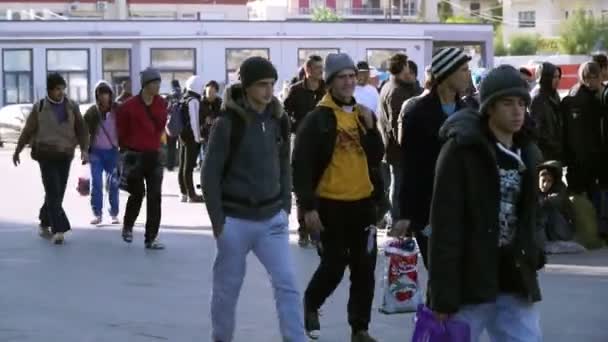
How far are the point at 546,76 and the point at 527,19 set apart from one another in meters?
107

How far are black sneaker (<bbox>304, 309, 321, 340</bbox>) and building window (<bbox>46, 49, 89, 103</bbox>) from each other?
4864 centimetres

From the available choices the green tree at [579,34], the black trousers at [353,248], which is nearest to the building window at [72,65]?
the black trousers at [353,248]

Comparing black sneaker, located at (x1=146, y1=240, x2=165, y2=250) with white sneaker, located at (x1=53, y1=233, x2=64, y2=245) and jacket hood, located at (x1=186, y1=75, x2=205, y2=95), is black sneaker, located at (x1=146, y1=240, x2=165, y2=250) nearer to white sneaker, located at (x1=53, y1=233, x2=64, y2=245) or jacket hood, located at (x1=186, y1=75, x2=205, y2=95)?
white sneaker, located at (x1=53, y1=233, x2=64, y2=245)

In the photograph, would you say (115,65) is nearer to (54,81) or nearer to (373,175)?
(54,81)

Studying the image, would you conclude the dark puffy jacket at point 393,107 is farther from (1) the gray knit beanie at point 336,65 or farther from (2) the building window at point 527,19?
(2) the building window at point 527,19

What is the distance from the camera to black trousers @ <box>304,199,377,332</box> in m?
8.57

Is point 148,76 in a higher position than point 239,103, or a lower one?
higher

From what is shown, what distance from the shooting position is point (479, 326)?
19.3 feet

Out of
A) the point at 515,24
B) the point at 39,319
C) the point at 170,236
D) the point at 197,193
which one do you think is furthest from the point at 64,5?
the point at 39,319

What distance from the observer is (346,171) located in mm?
8633

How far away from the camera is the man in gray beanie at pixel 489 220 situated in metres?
5.74

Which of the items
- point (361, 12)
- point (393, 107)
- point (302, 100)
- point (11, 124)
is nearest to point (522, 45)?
point (361, 12)

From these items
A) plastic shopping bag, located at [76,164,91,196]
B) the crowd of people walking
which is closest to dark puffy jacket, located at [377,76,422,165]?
the crowd of people walking

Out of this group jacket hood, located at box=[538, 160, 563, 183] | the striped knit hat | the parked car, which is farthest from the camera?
the parked car
